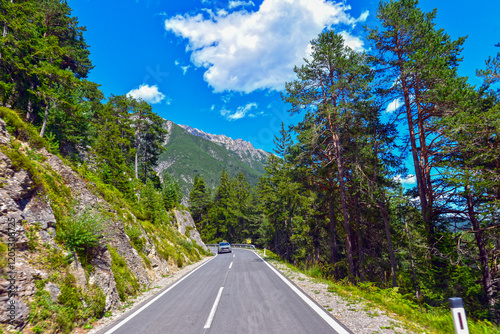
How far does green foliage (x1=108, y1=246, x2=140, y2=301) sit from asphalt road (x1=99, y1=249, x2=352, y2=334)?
1.07 meters

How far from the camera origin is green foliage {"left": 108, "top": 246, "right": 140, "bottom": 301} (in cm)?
762

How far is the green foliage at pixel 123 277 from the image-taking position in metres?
7.62

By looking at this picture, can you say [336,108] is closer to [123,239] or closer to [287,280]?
[287,280]

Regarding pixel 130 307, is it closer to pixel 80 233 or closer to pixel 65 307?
pixel 65 307

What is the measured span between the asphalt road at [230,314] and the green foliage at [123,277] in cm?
107

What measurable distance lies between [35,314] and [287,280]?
29.5ft

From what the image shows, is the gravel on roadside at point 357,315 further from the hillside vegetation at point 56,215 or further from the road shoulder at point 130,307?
the hillside vegetation at point 56,215

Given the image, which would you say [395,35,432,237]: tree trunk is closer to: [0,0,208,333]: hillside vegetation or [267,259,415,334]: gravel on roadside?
[267,259,415,334]: gravel on roadside

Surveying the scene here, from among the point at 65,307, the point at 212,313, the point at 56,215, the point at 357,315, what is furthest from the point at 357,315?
the point at 56,215

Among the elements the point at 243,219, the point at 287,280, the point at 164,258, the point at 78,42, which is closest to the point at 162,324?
the point at 287,280

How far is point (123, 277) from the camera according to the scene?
8.28 m

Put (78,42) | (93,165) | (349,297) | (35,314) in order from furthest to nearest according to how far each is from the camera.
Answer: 1. (78,42)
2. (93,165)
3. (349,297)
4. (35,314)

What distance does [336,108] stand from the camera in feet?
41.8

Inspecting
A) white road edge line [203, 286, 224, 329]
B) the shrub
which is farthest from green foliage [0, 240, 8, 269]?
white road edge line [203, 286, 224, 329]
